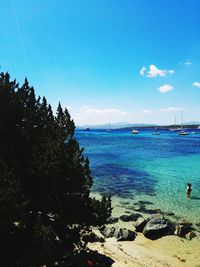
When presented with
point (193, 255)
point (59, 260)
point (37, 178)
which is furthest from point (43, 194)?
point (193, 255)

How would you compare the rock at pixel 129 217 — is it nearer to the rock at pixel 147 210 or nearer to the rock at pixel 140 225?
the rock at pixel 140 225

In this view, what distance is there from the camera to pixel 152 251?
18.9 meters

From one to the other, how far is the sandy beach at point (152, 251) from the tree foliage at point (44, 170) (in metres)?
3.96

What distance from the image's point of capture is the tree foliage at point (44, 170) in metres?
12.4

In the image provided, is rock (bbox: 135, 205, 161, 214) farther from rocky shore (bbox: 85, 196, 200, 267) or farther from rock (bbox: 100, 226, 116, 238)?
rock (bbox: 100, 226, 116, 238)

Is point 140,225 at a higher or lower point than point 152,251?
higher

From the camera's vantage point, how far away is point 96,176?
1821 inches

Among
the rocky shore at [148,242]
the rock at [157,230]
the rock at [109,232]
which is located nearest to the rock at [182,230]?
the rocky shore at [148,242]

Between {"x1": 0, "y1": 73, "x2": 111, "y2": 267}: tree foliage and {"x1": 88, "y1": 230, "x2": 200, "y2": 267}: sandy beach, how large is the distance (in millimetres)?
3965

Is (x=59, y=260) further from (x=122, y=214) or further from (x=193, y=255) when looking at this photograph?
(x=122, y=214)

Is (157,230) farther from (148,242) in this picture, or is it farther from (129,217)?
(129,217)

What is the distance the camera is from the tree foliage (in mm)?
12414

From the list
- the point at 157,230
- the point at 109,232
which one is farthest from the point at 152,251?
the point at 109,232

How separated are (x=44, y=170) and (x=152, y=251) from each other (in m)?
10.9
